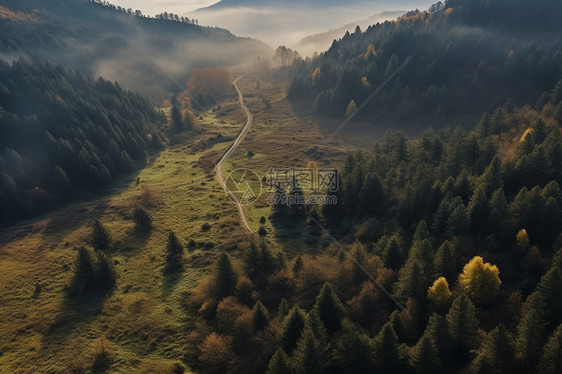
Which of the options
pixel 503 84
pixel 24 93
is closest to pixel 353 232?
pixel 503 84

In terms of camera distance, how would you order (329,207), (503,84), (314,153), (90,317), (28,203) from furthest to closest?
(503,84)
(314,153)
(28,203)
(329,207)
(90,317)

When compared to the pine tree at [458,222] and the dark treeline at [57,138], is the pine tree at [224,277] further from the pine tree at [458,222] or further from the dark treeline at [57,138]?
the dark treeline at [57,138]

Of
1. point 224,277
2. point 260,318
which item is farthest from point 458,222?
point 224,277

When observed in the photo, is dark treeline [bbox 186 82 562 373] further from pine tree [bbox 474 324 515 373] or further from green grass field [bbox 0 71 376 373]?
green grass field [bbox 0 71 376 373]

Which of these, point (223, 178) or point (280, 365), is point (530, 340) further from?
point (223, 178)

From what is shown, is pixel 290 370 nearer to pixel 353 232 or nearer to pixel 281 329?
pixel 281 329

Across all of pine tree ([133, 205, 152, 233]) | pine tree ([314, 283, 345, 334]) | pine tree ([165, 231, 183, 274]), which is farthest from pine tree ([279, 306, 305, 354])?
pine tree ([133, 205, 152, 233])
